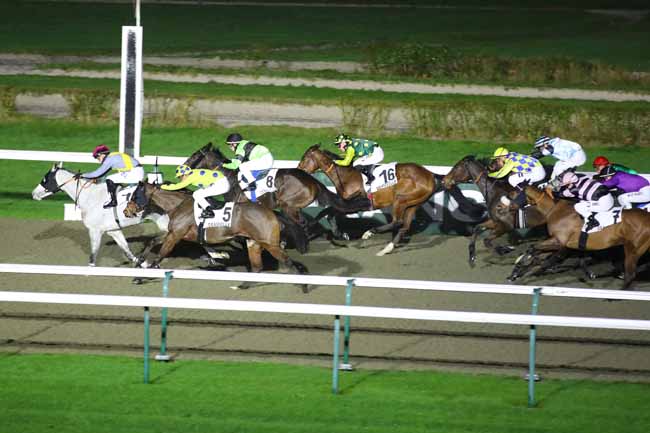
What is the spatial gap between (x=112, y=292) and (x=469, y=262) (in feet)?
12.5

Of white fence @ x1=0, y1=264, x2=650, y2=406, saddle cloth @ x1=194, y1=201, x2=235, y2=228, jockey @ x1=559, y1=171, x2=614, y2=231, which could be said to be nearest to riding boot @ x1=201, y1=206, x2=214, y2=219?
saddle cloth @ x1=194, y1=201, x2=235, y2=228

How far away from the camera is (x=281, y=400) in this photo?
7.34 metres

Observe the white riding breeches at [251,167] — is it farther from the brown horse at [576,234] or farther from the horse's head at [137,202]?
the brown horse at [576,234]

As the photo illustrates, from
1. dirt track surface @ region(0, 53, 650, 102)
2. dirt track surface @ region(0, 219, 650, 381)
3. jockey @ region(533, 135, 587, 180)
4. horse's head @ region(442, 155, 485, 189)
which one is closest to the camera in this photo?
dirt track surface @ region(0, 219, 650, 381)

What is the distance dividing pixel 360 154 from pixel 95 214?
3255 millimetres

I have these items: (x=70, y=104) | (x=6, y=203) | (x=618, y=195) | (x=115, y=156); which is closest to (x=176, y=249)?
(x=115, y=156)

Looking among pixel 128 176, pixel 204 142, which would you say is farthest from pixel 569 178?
pixel 204 142

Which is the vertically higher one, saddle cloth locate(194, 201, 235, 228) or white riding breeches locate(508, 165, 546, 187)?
white riding breeches locate(508, 165, 546, 187)

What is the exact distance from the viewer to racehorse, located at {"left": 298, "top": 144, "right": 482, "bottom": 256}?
12.5 m

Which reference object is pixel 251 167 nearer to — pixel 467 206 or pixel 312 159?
pixel 312 159

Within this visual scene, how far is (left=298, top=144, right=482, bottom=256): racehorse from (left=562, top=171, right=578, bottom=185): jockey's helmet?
1576 millimetres

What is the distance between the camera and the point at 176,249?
12.0 m

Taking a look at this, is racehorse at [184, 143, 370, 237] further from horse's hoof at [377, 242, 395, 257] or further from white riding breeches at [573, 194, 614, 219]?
white riding breeches at [573, 194, 614, 219]

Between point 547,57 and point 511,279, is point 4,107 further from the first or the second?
point 547,57
